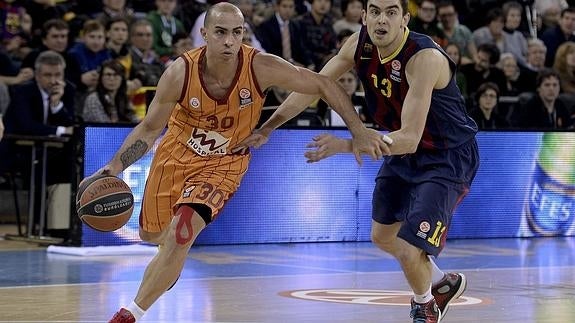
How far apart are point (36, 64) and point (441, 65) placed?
6750mm

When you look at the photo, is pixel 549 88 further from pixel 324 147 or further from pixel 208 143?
pixel 324 147

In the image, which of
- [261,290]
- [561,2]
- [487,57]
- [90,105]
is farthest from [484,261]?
[561,2]

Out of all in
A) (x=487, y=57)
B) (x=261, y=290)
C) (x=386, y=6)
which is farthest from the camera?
(x=487, y=57)

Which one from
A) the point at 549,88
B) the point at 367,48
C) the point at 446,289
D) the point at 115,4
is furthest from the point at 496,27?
the point at 367,48

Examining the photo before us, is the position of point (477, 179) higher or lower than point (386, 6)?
lower

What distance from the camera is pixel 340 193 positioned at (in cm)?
1280

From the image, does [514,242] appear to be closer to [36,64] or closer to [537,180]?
[537,180]

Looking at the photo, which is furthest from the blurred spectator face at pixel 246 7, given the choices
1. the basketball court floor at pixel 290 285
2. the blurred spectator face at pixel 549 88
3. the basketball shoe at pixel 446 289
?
the basketball shoe at pixel 446 289

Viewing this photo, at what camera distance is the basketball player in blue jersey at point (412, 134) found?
23.1 feet

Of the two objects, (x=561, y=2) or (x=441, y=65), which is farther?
(x=561, y=2)

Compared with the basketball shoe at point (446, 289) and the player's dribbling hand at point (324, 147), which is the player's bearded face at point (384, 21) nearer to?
the player's dribbling hand at point (324, 147)

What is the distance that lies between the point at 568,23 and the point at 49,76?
850 centimetres

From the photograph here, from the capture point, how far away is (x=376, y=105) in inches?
292

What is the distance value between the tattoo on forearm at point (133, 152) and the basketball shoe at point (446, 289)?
2.04 meters
